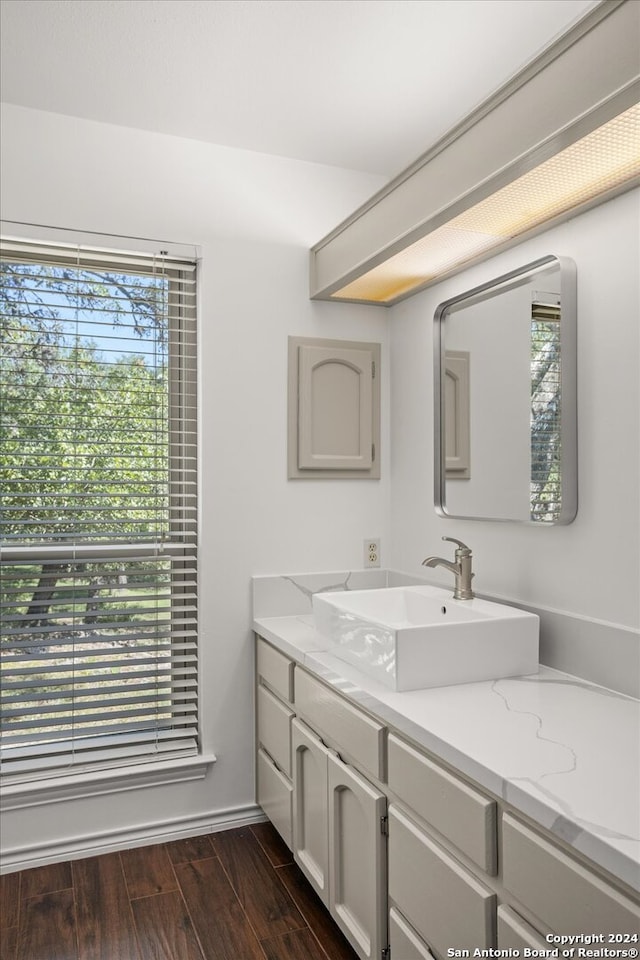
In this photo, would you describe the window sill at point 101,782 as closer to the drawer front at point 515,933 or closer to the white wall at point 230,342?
the white wall at point 230,342

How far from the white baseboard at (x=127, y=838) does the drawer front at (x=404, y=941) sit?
3.59 feet

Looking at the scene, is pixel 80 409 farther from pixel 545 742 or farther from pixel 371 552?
pixel 545 742

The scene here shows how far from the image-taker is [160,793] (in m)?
2.50

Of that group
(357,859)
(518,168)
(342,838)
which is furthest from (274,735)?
(518,168)

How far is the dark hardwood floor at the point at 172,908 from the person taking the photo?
1920 mm

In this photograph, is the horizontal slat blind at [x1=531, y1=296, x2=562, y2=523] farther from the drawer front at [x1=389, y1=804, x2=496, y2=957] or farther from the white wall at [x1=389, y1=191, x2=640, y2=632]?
the drawer front at [x1=389, y1=804, x2=496, y2=957]

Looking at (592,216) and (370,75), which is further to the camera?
(370,75)

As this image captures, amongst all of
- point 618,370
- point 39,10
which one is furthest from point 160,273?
point 618,370

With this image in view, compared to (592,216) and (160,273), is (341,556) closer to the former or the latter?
(160,273)

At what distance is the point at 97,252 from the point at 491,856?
223 centimetres

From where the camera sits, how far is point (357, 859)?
5.83 ft

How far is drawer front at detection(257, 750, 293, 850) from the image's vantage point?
2.29 metres

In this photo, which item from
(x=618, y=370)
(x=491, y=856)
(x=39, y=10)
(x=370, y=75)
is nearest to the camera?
(x=491, y=856)

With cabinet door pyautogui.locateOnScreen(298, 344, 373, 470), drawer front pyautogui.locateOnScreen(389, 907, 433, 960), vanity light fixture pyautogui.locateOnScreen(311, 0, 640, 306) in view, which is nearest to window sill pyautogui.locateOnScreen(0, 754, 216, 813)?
drawer front pyautogui.locateOnScreen(389, 907, 433, 960)
